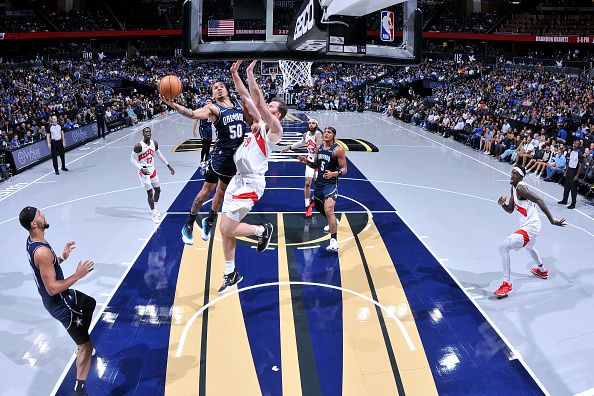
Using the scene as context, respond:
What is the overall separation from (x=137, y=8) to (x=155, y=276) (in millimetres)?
48422

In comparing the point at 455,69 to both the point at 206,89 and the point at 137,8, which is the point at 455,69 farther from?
the point at 137,8

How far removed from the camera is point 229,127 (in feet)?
19.8

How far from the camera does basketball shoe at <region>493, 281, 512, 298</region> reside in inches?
258

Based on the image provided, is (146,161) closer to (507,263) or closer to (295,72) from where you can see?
(295,72)

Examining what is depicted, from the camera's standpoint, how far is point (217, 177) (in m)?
6.38

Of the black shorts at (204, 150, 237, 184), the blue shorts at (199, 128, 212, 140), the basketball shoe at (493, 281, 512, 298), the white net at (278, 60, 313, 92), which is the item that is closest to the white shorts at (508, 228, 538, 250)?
the basketball shoe at (493, 281, 512, 298)

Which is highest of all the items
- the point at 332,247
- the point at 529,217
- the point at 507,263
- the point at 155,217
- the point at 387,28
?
the point at 387,28

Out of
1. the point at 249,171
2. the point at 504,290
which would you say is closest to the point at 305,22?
the point at 249,171

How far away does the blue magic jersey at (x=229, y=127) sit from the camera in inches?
235

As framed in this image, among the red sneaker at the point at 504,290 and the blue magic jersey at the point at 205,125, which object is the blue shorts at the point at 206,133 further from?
the red sneaker at the point at 504,290

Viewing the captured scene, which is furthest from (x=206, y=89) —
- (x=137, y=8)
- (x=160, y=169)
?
(x=160, y=169)

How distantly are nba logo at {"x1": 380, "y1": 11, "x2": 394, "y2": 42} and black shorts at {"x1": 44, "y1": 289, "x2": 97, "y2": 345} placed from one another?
16.3 feet

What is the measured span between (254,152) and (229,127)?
1.03 m

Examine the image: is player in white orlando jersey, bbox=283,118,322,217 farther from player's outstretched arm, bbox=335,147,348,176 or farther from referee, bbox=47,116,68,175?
referee, bbox=47,116,68,175
